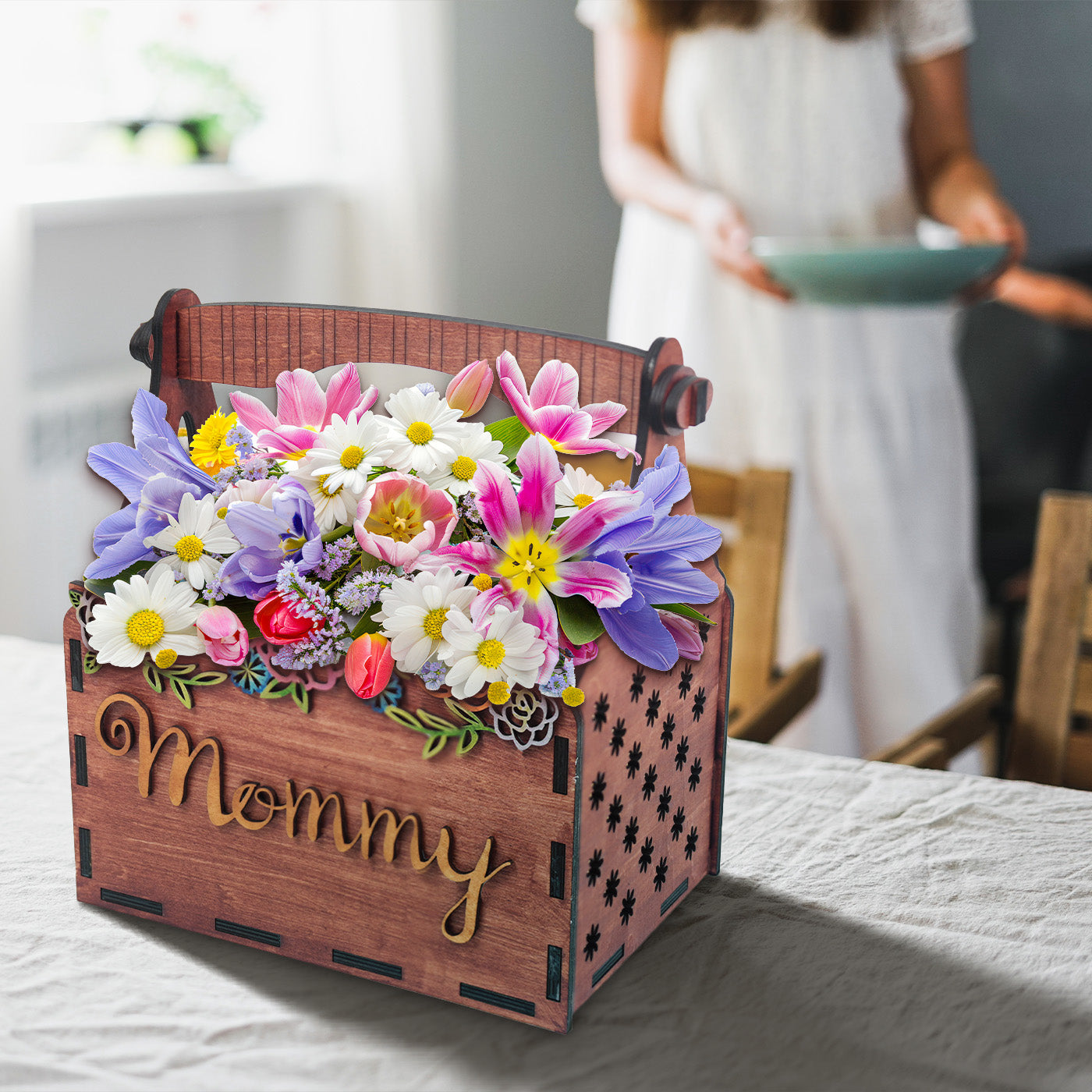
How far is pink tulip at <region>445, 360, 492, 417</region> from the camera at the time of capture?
0.54 metres

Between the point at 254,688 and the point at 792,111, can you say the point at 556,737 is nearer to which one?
the point at 254,688

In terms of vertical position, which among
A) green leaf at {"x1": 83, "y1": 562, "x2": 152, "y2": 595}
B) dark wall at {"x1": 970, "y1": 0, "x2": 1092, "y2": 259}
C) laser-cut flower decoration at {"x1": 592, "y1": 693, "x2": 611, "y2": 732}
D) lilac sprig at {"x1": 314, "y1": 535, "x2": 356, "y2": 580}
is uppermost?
dark wall at {"x1": 970, "y1": 0, "x2": 1092, "y2": 259}

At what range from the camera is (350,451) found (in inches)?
19.5

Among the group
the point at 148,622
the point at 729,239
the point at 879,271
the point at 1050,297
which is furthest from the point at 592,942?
the point at 1050,297

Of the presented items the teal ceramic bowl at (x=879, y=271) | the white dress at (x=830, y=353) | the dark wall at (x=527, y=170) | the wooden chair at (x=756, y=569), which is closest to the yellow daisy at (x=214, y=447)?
the wooden chair at (x=756, y=569)

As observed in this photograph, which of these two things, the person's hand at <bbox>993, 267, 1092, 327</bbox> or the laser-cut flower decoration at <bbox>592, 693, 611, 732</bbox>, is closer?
the laser-cut flower decoration at <bbox>592, 693, 611, 732</bbox>

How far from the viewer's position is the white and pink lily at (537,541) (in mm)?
454

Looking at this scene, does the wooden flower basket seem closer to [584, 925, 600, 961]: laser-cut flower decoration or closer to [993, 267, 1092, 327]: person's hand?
[584, 925, 600, 961]: laser-cut flower decoration

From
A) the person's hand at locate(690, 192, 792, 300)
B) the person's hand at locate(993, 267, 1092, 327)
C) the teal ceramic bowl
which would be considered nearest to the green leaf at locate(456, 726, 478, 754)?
the teal ceramic bowl

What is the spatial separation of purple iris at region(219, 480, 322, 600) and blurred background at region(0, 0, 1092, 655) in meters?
1.58

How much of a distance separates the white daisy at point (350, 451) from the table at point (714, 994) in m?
0.22

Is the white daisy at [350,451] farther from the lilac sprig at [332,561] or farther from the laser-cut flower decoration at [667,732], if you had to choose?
the laser-cut flower decoration at [667,732]

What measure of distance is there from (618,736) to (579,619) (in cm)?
5

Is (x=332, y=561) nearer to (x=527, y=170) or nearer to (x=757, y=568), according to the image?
(x=757, y=568)
